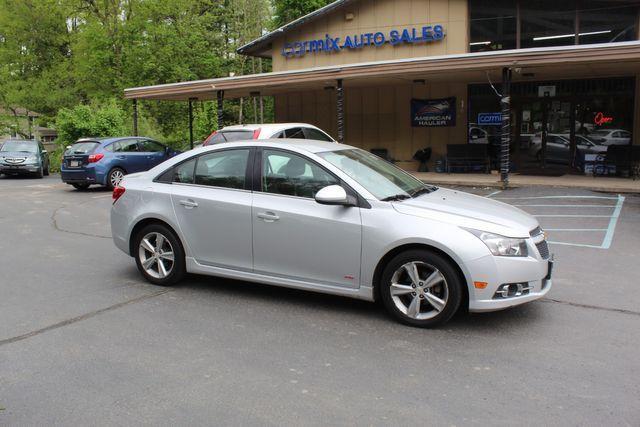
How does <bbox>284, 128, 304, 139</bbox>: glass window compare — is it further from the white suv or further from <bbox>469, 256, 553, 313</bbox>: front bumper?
<bbox>469, 256, 553, 313</bbox>: front bumper

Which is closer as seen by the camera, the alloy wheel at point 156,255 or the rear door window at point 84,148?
the alloy wheel at point 156,255

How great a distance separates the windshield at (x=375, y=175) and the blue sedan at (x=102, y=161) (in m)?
11.9

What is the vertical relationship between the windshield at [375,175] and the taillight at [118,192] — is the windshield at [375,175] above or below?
above

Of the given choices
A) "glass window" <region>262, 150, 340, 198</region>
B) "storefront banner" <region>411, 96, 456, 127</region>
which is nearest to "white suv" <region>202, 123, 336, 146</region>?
"glass window" <region>262, 150, 340, 198</region>

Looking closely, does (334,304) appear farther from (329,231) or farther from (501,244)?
(501,244)

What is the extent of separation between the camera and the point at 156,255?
6.30 meters

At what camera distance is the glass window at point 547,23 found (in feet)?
53.7

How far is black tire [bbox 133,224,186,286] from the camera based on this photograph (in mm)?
6148

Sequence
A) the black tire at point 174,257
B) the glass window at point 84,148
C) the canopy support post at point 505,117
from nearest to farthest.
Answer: the black tire at point 174,257 → the canopy support post at point 505,117 → the glass window at point 84,148

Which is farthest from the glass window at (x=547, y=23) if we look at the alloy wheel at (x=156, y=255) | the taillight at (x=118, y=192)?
the alloy wheel at (x=156, y=255)

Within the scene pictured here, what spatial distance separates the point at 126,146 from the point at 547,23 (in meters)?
12.9

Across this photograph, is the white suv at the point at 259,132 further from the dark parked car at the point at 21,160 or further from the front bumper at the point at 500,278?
the dark parked car at the point at 21,160

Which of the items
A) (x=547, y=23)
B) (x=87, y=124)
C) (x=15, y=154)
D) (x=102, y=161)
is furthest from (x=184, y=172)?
(x=87, y=124)

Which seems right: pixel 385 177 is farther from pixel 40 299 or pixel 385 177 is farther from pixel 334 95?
pixel 334 95
